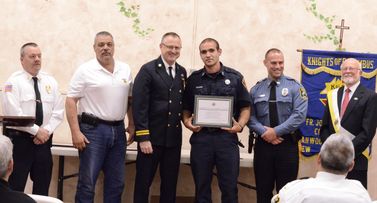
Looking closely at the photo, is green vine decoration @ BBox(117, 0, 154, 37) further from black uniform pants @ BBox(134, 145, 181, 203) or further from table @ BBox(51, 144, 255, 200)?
black uniform pants @ BBox(134, 145, 181, 203)

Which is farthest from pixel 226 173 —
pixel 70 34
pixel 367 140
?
pixel 70 34

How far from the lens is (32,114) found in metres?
3.90

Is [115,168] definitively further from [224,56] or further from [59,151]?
[224,56]

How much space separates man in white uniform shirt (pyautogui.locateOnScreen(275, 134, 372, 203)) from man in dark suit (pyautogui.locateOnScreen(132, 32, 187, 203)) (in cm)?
189

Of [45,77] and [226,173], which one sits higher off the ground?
[45,77]

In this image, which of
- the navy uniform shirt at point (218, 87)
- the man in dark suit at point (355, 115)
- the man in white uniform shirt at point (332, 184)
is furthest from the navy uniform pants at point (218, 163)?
the man in white uniform shirt at point (332, 184)

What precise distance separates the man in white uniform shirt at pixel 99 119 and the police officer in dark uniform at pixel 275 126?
1.13 m

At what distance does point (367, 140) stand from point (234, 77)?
117 cm

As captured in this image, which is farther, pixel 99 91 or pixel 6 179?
pixel 99 91

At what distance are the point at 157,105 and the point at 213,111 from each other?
0.45m

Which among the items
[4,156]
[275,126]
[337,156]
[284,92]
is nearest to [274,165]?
[275,126]

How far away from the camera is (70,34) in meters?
5.09

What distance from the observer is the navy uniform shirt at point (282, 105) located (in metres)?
4.18

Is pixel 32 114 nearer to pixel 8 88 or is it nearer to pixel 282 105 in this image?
pixel 8 88
